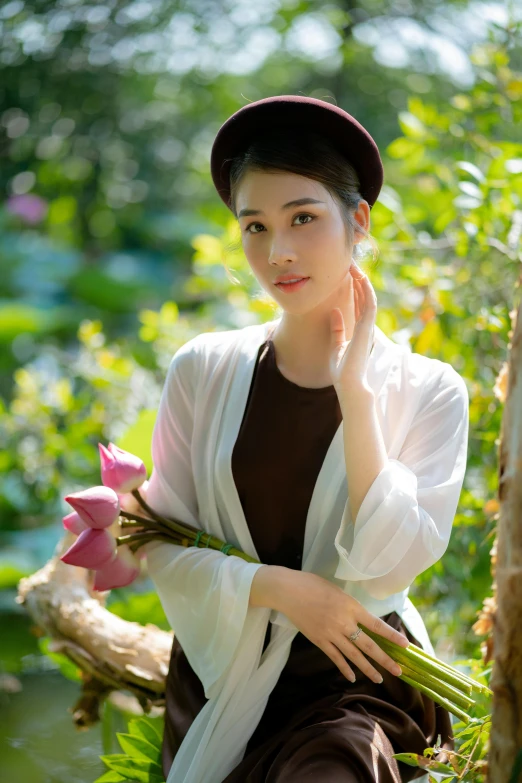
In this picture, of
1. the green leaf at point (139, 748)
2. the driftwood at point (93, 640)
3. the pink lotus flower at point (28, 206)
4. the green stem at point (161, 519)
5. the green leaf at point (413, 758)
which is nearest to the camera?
Result: the green leaf at point (413, 758)

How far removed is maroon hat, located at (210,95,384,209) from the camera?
118 centimetres

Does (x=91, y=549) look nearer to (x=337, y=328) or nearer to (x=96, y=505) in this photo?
(x=96, y=505)

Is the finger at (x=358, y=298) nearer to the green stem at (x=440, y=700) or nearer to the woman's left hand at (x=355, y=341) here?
the woman's left hand at (x=355, y=341)

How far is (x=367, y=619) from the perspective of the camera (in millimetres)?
1185

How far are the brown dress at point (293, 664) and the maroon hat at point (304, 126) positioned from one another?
0.31 metres

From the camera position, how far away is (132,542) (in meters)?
1.35

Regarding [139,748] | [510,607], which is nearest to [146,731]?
[139,748]

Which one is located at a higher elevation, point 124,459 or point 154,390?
point 124,459

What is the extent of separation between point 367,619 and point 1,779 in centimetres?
118

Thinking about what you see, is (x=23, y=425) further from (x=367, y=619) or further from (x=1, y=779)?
(x=367, y=619)

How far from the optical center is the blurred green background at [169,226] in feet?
6.52

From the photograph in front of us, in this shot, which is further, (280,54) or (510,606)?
(280,54)

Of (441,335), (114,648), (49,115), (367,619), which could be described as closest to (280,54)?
(49,115)

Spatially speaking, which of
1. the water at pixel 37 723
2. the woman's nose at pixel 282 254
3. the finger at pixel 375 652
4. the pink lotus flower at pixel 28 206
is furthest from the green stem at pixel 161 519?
the pink lotus flower at pixel 28 206
